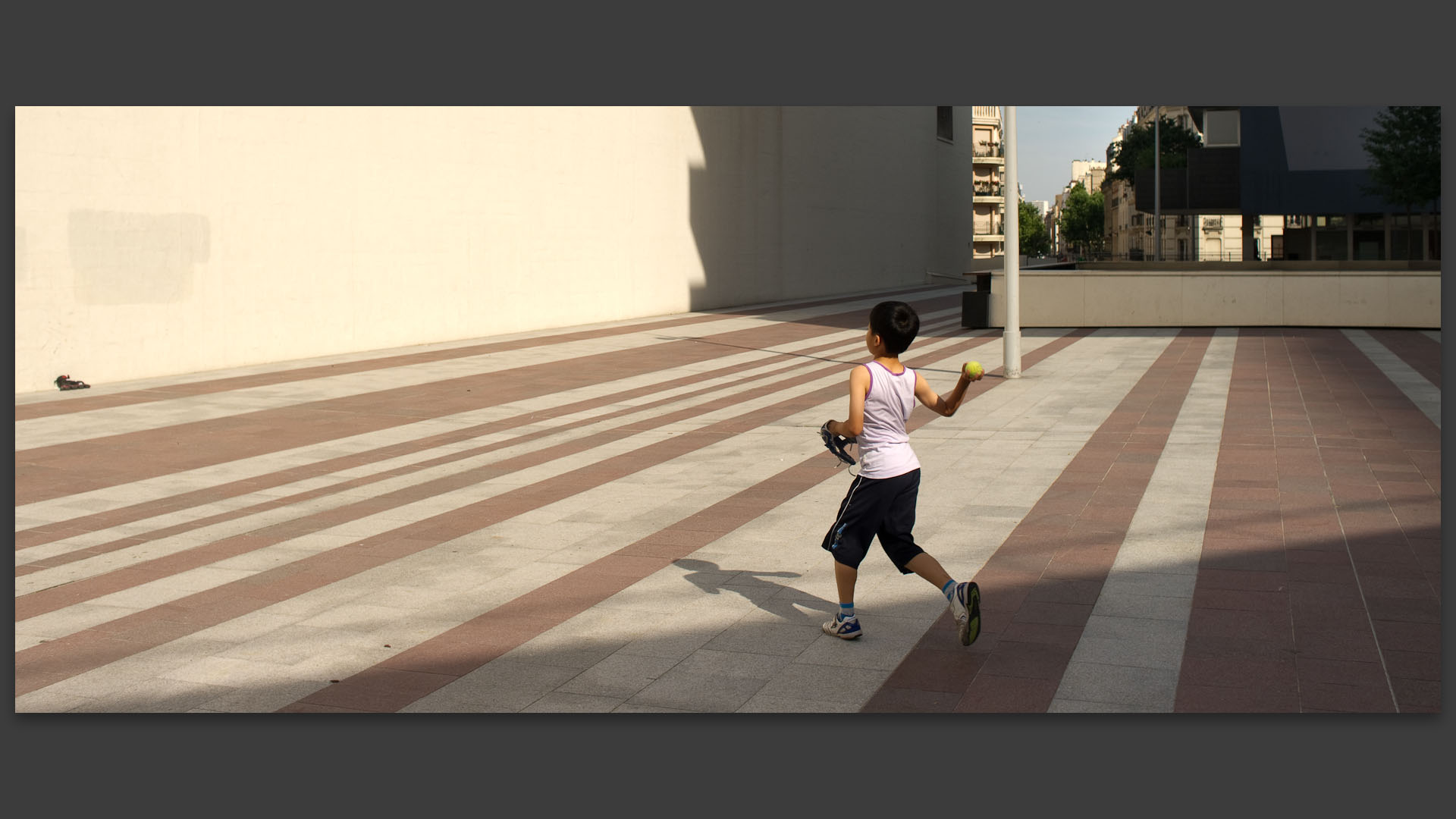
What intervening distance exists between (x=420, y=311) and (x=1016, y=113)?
12.1 meters

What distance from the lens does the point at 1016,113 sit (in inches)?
615

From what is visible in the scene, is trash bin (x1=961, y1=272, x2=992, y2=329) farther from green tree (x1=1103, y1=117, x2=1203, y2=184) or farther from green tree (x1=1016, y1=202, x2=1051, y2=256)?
green tree (x1=1016, y1=202, x2=1051, y2=256)

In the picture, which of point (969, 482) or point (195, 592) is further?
point (969, 482)

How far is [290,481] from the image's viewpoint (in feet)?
33.3

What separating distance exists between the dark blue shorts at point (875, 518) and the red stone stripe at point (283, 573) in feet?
9.78

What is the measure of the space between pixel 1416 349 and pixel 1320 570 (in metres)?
15.4

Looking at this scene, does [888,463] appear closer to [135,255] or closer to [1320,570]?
[1320,570]

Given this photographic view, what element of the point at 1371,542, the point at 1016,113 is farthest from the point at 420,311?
the point at 1371,542

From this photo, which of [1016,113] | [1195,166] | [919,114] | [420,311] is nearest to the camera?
[1016,113]

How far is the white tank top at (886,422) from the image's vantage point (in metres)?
5.38

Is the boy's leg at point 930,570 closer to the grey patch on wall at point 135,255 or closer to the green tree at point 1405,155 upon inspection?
the grey patch on wall at point 135,255

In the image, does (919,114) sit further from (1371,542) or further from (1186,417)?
(1371,542)

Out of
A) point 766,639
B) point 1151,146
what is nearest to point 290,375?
point 766,639

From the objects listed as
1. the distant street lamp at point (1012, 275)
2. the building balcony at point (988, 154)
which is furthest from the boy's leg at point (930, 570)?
the building balcony at point (988, 154)
